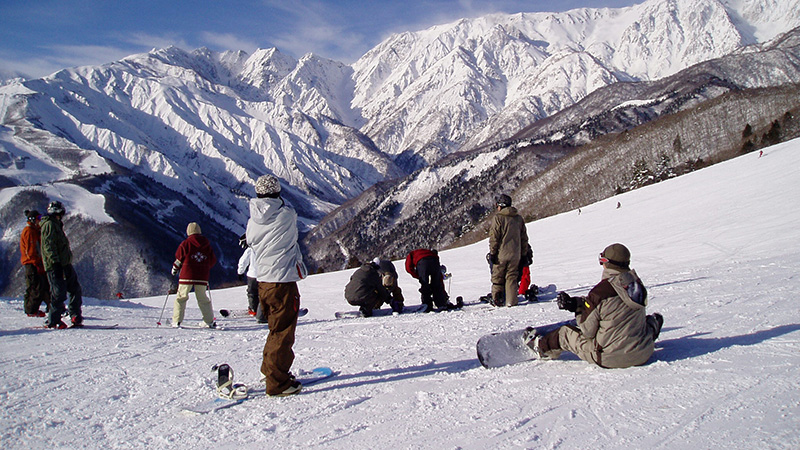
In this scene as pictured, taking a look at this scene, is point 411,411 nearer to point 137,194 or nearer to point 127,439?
point 127,439

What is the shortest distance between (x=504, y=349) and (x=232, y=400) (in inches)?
111

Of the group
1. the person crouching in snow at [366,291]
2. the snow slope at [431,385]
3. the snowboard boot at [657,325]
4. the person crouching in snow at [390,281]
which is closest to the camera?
the snow slope at [431,385]

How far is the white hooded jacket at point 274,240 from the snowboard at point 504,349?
215cm

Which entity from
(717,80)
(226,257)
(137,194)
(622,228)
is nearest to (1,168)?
(137,194)

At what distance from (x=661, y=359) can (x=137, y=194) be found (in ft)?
649

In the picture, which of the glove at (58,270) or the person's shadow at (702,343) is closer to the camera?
the person's shadow at (702,343)

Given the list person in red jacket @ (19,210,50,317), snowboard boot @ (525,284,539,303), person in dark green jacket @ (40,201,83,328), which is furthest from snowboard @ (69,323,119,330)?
snowboard boot @ (525,284,539,303)

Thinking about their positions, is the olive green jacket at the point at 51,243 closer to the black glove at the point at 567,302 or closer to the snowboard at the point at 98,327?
the snowboard at the point at 98,327

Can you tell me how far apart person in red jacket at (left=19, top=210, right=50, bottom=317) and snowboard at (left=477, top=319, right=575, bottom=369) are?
850 centimetres

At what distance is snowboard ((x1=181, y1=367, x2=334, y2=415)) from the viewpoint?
14.4 feet

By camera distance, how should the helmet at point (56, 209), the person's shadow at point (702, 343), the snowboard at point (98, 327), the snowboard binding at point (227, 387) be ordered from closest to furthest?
the snowboard binding at point (227, 387) < the person's shadow at point (702, 343) < the helmet at point (56, 209) < the snowboard at point (98, 327)

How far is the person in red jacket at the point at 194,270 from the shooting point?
28.6 ft

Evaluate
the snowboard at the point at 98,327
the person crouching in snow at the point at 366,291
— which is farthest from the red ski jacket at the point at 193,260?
the person crouching in snow at the point at 366,291

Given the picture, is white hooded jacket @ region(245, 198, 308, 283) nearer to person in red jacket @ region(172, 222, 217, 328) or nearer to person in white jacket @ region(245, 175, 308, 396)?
person in white jacket @ region(245, 175, 308, 396)
